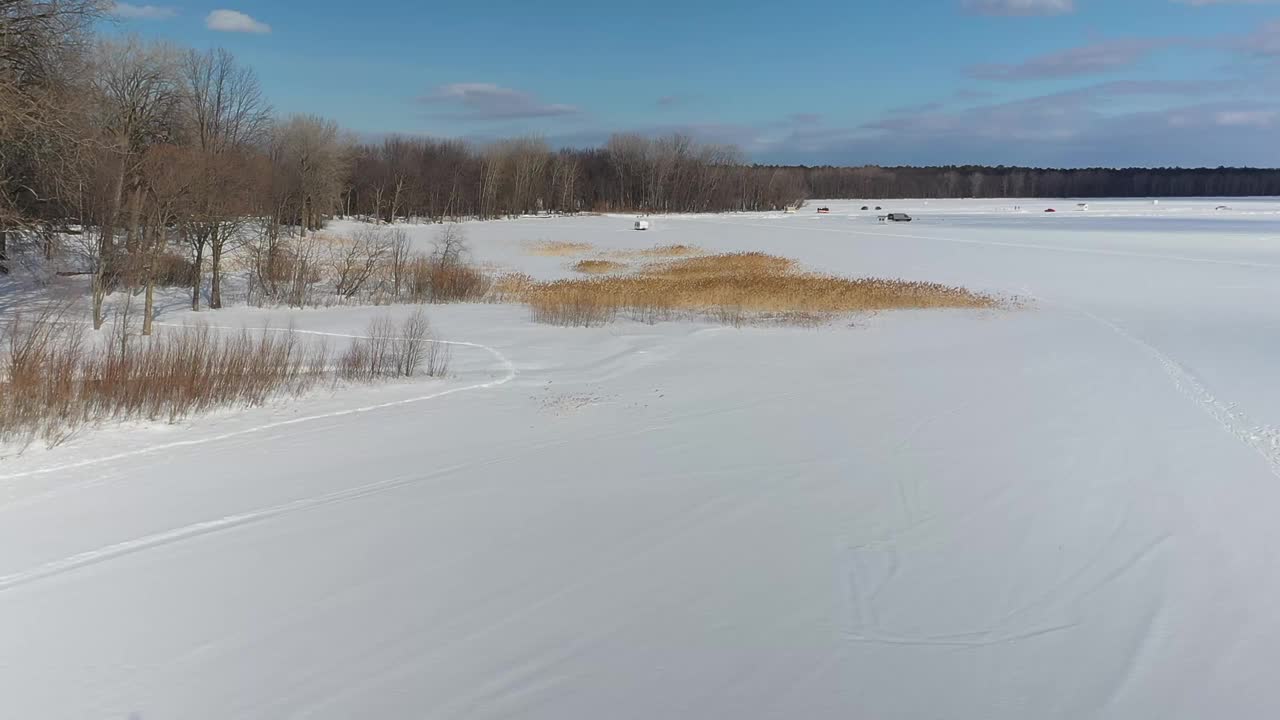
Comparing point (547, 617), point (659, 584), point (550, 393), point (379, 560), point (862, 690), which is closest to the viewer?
point (862, 690)

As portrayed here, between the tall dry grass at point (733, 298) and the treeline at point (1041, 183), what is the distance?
132 metres

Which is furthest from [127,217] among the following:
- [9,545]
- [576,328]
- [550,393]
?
[9,545]

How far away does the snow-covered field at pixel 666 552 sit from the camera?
485 cm

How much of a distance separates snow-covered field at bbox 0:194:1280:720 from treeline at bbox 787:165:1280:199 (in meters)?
150

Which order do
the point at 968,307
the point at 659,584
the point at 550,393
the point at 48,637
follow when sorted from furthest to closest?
the point at 968,307
the point at 550,393
the point at 659,584
the point at 48,637

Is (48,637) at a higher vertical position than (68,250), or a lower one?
lower

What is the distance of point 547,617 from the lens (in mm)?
5684

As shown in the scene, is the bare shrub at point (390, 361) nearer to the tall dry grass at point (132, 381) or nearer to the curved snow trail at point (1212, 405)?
the tall dry grass at point (132, 381)

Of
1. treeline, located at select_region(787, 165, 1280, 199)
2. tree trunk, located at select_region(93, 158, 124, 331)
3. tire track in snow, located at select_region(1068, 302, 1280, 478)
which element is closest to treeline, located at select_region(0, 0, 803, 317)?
tree trunk, located at select_region(93, 158, 124, 331)

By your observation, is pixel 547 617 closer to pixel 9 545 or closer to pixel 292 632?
pixel 292 632

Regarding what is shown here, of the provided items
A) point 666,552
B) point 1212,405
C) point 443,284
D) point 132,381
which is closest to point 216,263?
point 443,284

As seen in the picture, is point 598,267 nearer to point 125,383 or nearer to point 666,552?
point 125,383

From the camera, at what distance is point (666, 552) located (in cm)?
685

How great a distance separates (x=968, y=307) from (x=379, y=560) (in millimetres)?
22143
